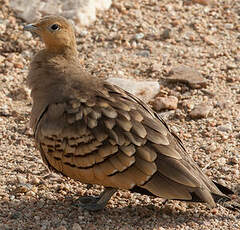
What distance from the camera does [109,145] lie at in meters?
5.07

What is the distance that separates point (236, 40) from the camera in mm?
8617

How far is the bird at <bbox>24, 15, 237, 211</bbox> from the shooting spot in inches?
199

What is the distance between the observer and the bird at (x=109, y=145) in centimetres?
504

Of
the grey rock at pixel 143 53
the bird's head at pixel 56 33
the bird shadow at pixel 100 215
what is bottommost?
the bird shadow at pixel 100 215

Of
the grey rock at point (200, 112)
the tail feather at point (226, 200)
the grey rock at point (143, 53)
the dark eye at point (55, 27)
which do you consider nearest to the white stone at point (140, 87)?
the grey rock at point (200, 112)

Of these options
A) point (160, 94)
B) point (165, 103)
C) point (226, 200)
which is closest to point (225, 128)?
point (165, 103)

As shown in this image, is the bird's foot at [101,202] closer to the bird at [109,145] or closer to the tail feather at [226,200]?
the bird at [109,145]

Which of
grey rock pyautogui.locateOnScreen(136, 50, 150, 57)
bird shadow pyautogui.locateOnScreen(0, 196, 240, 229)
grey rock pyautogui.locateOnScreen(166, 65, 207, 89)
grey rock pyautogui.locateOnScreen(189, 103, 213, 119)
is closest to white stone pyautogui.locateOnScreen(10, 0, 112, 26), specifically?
grey rock pyautogui.locateOnScreen(136, 50, 150, 57)

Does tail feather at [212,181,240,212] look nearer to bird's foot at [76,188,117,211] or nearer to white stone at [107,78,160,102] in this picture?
bird's foot at [76,188,117,211]

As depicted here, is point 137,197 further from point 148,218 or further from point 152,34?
point 152,34

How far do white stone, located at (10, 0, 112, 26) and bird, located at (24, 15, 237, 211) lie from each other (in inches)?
122

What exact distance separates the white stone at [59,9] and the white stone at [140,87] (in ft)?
5.21

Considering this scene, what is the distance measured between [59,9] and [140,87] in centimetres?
204

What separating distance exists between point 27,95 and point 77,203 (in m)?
2.14
